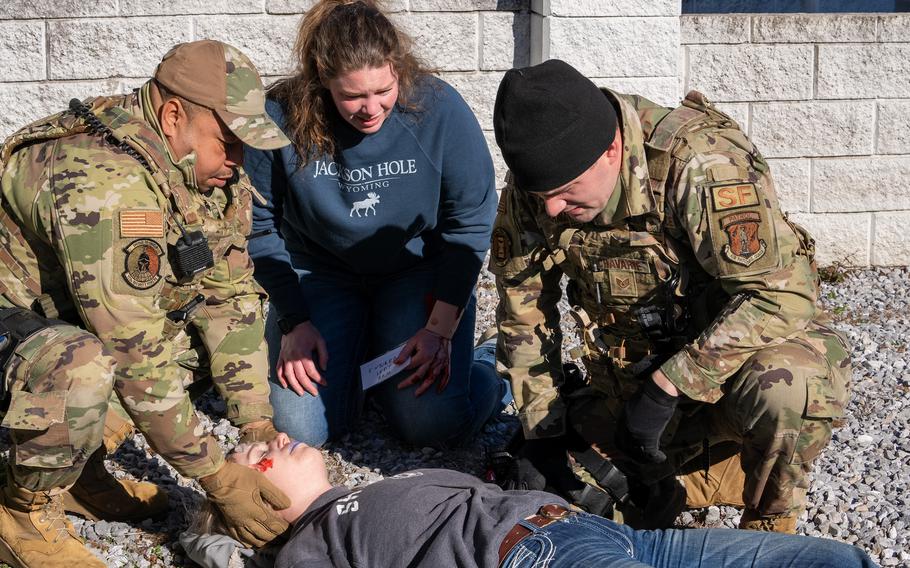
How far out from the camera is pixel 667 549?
249 cm

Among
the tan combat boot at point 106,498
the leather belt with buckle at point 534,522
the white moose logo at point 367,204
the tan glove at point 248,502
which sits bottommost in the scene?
the tan combat boot at point 106,498

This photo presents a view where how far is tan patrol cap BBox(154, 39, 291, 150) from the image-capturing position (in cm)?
281

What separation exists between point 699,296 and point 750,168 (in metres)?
0.44

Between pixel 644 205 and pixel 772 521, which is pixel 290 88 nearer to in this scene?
pixel 644 205

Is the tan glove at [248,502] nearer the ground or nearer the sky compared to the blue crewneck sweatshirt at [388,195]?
nearer the ground

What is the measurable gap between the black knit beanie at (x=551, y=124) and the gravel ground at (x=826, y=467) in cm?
131

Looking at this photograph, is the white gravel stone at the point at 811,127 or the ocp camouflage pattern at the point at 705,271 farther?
the white gravel stone at the point at 811,127

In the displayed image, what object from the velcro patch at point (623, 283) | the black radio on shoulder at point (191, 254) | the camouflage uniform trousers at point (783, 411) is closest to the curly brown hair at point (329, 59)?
the black radio on shoulder at point (191, 254)

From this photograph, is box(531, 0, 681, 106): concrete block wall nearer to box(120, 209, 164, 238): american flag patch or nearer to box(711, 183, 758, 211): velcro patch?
box(711, 183, 758, 211): velcro patch

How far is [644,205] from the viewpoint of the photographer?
113 inches

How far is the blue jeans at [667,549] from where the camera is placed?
234cm

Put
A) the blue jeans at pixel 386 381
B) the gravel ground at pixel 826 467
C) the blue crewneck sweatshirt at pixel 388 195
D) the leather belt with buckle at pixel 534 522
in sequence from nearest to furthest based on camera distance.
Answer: the leather belt with buckle at pixel 534 522 → the gravel ground at pixel 826 467 → the blue crewneck sweatshirt at pixel 388 195 → the blue jeans at pixel 386 381

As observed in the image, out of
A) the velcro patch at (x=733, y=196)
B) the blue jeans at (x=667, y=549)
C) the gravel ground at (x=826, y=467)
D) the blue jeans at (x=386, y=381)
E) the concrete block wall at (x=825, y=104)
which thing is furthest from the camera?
the concrete block wall at (x=825, y=104)

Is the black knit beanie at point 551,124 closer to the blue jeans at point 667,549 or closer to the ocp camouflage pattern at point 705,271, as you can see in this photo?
the ocp camouflage pattern at point 705,271
